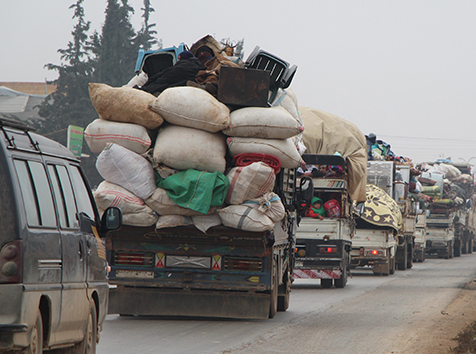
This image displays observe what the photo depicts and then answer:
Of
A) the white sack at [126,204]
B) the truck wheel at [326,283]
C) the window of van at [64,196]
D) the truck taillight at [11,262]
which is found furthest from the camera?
the truck wheel at [326,283]

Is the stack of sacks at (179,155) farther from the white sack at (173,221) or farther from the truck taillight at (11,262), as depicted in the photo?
the truck taillight at (11,262)

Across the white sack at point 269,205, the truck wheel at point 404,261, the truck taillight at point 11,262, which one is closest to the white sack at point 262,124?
the white sack at point 269,205

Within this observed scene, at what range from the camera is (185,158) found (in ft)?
32.3

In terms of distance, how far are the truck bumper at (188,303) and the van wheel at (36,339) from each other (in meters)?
5.58

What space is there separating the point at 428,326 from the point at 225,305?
108 inches

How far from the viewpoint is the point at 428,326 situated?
35.2 ft

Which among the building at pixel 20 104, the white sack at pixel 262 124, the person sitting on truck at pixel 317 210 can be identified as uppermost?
the building at pixel 20 104

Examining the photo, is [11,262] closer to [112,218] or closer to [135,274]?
[112,218]

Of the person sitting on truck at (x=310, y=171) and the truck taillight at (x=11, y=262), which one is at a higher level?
the person sitting on truck at (x=310, y=171)

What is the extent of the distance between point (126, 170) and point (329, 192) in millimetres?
8093

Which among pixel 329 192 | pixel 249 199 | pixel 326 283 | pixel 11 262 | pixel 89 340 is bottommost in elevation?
pixel 326 283

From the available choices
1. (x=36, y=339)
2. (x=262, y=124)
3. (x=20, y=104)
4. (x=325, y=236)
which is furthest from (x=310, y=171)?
(x=20, y=104)

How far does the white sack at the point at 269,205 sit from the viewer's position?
9.84 m

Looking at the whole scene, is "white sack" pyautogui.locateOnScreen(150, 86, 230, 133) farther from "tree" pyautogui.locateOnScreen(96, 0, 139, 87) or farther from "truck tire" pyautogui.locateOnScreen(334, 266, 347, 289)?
"tree" pyautogui.locateOnScreen(96, 0, 139, 87)
